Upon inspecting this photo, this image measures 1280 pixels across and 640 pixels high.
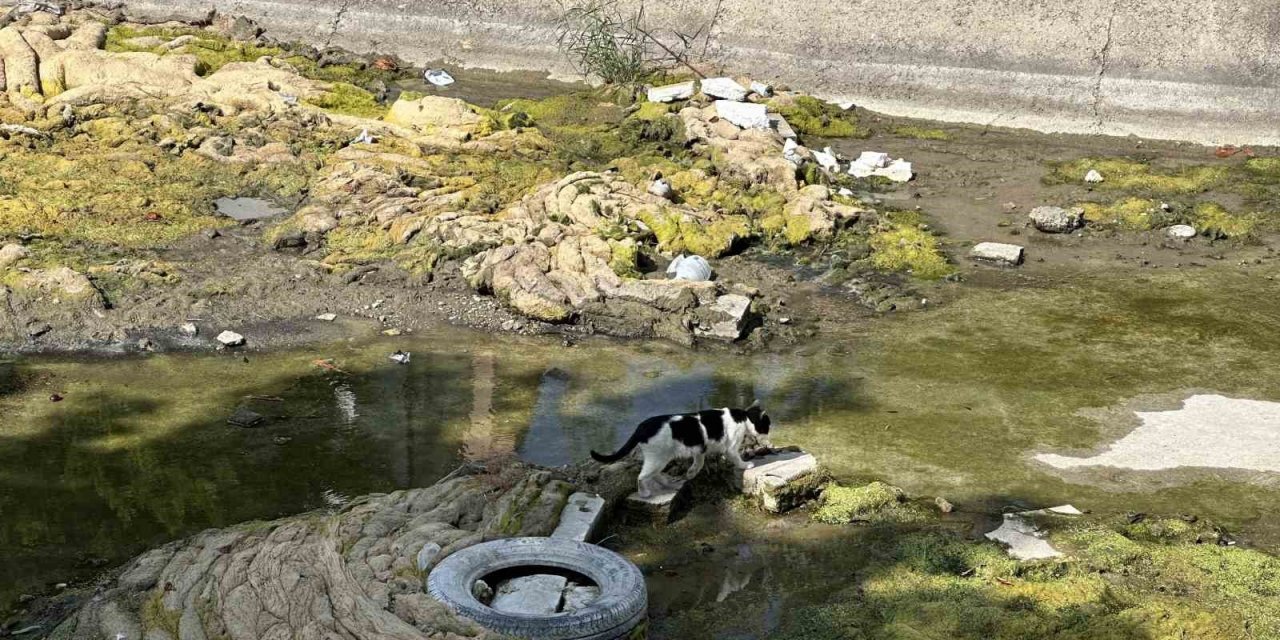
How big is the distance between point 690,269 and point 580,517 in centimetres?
467

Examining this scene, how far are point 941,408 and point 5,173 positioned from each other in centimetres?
972

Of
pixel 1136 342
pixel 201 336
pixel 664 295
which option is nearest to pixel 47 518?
pixel 201 336

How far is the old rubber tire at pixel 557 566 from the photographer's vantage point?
18.7 ft

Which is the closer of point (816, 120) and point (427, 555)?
point (427, 555)

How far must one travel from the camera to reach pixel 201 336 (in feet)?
34.3

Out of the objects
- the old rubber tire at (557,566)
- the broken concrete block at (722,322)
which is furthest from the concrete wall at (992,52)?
the old rubber tire at (557,566)

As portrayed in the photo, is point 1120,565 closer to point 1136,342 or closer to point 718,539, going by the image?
point 718,539

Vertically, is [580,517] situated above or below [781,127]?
below

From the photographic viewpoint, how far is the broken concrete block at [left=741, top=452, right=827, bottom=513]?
7.72 m

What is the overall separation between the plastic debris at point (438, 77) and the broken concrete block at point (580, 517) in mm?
12288

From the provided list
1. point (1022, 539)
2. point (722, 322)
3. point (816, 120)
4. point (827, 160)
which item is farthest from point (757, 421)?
point (816, 120)

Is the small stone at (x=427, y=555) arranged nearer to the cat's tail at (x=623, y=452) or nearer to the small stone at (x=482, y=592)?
the small stone at (x=482, y=592)

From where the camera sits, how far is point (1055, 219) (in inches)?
542

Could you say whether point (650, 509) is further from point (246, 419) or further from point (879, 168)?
point (879, 168)
